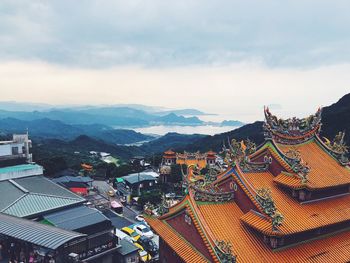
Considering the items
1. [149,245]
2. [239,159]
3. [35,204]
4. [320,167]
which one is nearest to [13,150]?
[35,204]

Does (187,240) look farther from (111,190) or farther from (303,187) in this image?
(111,190)

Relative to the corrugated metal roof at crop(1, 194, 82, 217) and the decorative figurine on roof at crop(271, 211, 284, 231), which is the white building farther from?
the decorative figurine on roof at crop(271, 211, 284, 231)

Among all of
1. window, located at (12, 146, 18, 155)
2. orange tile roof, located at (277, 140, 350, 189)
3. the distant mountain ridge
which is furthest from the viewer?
the distant mountain ridge

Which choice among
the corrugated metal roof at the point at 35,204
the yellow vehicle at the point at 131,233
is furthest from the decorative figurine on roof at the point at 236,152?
the yellow vehicle at the point at 131,233

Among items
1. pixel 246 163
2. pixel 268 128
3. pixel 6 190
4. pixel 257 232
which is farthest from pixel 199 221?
pixel 6 190

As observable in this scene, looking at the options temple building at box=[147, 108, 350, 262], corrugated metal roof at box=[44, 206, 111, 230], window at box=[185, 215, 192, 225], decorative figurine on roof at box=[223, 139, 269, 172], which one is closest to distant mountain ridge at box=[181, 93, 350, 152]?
temple building at box=[147, 108, 350, 262]

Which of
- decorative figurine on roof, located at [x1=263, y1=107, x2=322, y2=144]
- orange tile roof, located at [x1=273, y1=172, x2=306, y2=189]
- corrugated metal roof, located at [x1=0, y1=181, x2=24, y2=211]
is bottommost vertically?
corrugated metal roof, located at [x1=0, y1=181, x2=24, y2=211]

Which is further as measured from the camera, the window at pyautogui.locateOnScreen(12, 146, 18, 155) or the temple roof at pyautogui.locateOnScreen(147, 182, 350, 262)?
the window at pyautogui.locateOnScreen(12, 146, 18, 155)
